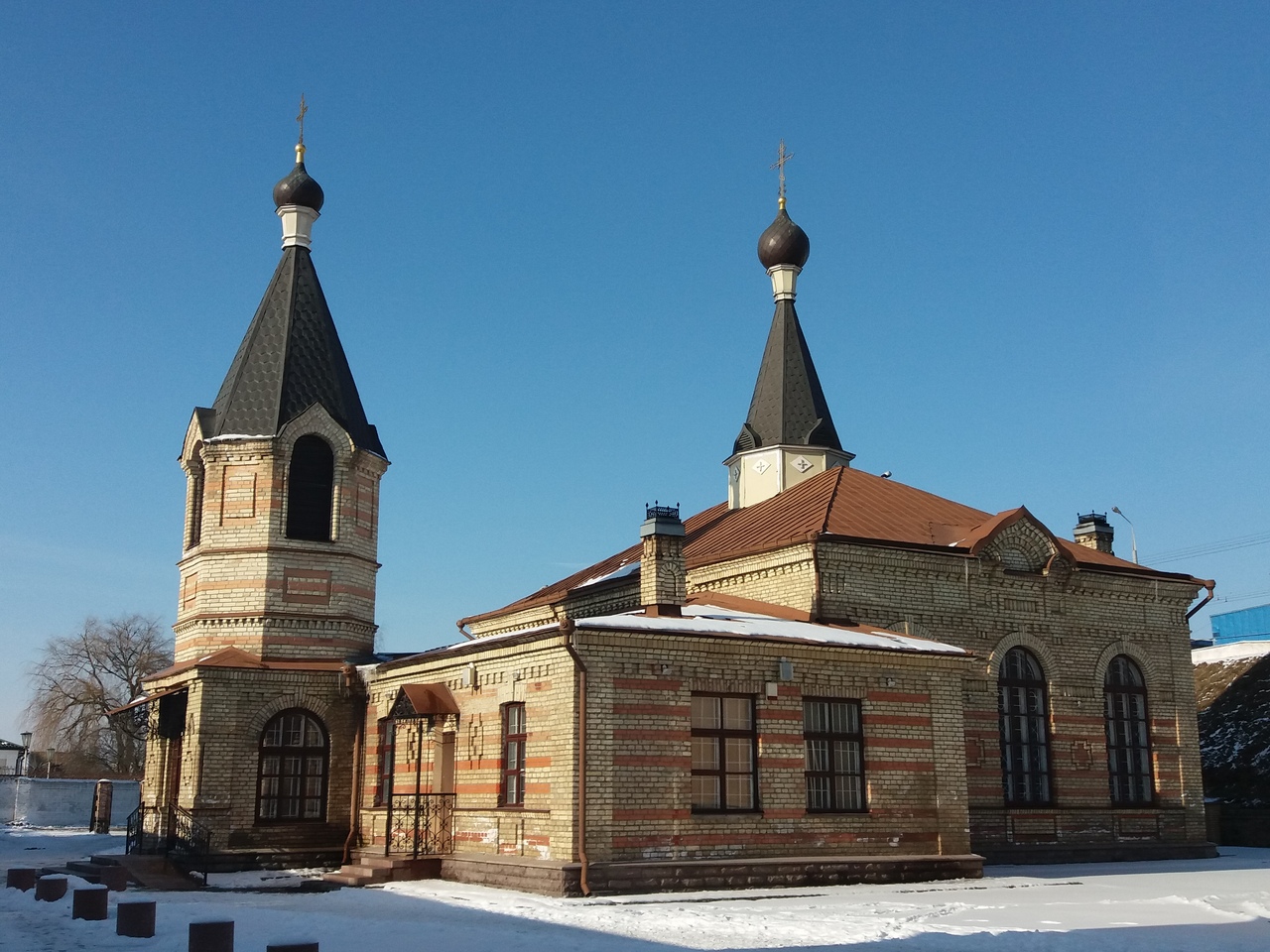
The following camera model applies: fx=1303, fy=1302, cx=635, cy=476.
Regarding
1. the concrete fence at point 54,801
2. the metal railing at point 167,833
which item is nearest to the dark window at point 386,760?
the metal railing at point 167,833

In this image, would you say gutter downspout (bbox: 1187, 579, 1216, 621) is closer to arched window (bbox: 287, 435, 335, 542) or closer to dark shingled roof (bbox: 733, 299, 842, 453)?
dark shingled roof (bbox: 733, 299, 842, 453)

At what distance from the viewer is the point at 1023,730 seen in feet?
71.6

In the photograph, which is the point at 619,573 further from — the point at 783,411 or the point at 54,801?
the point at 54,801

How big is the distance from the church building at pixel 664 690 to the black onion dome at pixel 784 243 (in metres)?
5.97

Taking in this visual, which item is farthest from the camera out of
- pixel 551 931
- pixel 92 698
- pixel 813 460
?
pixel 92 698

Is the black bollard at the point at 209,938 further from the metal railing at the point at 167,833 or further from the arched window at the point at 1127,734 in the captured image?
the arched window at the point at 1127,734

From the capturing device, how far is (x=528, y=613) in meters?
25.0

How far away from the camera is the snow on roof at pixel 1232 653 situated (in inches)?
1281

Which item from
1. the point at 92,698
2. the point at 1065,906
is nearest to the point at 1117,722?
the point at 1065,906

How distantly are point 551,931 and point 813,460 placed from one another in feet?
56.6

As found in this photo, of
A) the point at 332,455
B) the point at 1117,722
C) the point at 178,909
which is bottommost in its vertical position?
the point at 178,909

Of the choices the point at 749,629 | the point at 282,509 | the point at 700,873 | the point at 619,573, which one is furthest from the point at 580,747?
the point at 282,509

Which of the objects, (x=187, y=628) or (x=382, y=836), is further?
(x=187, y=628)

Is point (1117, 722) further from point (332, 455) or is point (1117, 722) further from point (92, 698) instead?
point (92, 698)
